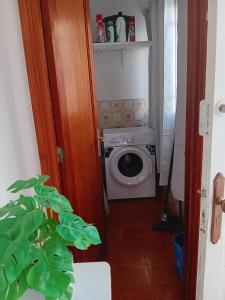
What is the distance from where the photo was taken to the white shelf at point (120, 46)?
2.76 m

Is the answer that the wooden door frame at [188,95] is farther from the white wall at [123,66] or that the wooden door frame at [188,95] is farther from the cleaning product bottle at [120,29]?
the white wall at [123,66]

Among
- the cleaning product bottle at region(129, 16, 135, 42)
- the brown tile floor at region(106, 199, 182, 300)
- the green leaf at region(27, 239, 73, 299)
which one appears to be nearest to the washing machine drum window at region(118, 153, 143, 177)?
the brown tile floor at region(106, 199, 182, 300)

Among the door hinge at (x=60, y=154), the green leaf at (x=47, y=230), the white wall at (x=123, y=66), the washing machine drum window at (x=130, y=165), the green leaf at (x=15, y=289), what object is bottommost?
the washing machine drum window at (x=130, y=165)

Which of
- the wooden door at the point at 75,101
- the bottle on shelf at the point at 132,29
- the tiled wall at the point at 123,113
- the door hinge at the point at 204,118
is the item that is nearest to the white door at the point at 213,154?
the door hinge at the point at 204,118

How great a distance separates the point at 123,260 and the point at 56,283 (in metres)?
1.56

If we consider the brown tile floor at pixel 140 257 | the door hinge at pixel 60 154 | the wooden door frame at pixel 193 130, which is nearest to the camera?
the wooden door frame at pixel 193 130

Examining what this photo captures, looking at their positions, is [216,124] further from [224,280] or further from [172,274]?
[172,274]

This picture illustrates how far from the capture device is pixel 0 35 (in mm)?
1005

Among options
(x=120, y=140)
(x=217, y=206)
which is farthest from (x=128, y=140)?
(x=217, y=206)

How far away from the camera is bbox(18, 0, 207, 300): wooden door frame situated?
0.98 meters


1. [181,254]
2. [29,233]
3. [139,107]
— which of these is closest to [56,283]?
[29,233]

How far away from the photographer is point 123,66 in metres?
3.06

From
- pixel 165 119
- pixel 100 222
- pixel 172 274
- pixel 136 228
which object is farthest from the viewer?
pixel 136 228

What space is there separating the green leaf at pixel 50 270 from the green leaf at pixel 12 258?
0.10 feet
